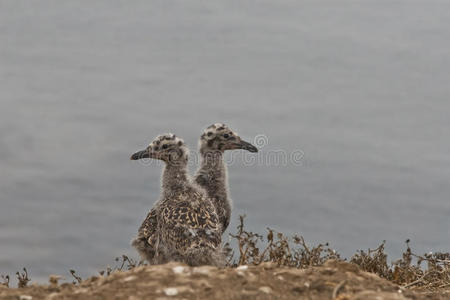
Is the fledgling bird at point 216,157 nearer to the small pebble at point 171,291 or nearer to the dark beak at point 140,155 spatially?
the dark beak at point 140,155

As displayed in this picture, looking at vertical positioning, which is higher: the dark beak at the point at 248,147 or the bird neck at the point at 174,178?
the dark beak at the point at 248,147

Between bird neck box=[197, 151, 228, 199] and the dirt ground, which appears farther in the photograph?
bird neck box=[197, 151, 228, 199]

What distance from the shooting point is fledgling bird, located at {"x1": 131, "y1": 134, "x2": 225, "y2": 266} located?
29.3 ft

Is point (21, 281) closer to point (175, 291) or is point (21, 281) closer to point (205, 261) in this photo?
point (205, 261)

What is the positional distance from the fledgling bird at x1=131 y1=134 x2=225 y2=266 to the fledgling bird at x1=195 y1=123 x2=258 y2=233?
2.88 ft

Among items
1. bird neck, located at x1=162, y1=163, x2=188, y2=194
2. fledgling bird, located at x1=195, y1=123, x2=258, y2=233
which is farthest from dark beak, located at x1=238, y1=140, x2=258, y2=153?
bird neck, located at x1=162, y1=163, x2=188, y2=194

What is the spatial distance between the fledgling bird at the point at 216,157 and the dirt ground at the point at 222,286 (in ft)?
15.3

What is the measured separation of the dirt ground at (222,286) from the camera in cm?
621

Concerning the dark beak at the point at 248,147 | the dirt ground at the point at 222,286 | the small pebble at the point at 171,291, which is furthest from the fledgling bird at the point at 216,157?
the small pebble at the point at 171,291

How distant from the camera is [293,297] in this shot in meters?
6.33

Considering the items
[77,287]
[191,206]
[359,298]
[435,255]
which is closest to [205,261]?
[191,206]

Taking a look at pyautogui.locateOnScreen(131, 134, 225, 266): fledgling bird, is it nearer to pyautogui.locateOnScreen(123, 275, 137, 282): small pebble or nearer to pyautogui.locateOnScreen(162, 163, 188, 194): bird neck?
pyautogui.locateOnScreen(162, 163, 188, 194): bird neck

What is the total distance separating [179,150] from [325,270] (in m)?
4.48

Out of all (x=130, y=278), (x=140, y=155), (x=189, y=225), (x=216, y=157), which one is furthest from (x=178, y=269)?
(x=216, y=157)
